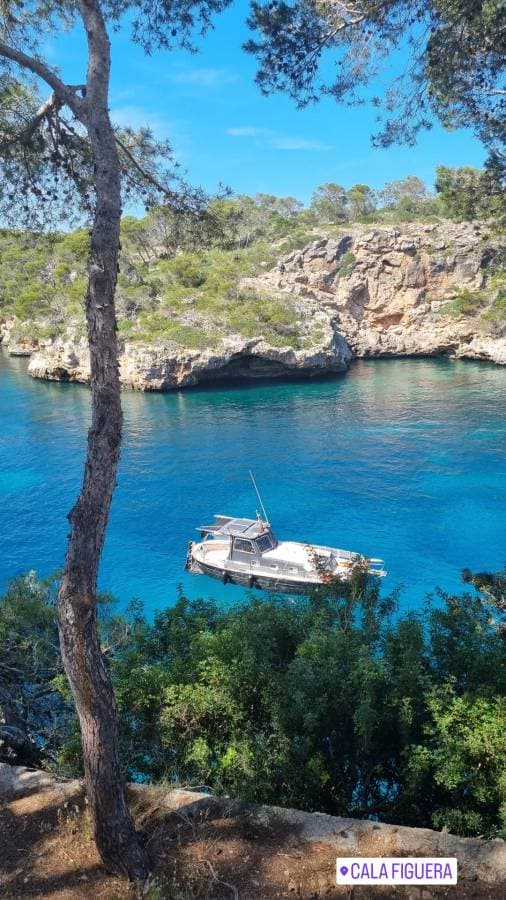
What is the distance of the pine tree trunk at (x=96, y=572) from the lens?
399cm

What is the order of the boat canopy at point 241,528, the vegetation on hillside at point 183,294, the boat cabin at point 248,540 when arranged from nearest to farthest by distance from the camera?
the boat cabin at point 248,540
the boat canopy at point 241,528
the vegetation on hillside at point 183,294

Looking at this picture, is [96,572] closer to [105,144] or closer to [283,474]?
[105,144]

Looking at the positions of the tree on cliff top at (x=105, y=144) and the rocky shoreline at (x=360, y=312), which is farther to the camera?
the rocky shoreline at (x=360, y=312)

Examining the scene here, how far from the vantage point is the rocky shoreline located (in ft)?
133

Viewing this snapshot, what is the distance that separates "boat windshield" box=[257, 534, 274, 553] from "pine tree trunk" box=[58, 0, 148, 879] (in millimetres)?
11961

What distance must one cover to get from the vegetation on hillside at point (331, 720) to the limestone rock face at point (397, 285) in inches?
1680

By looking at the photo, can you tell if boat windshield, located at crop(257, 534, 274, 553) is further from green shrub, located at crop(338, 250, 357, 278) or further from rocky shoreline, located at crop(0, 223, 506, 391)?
green shrub, located at crop(338, 250, 357, 278)

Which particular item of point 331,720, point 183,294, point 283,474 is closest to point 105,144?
point 331,720

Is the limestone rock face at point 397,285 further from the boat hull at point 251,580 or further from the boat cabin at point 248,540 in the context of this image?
the boat hull at point 251,580

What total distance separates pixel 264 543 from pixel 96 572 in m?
12.2

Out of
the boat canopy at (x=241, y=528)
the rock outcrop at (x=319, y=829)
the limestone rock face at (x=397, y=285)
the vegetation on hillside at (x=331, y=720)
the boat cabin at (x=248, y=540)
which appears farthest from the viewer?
the limestone rock face at (x=397, y=285)

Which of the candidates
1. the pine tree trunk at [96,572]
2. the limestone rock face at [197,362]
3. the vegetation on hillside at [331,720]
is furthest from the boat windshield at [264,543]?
the limestone rock face at [197,362]

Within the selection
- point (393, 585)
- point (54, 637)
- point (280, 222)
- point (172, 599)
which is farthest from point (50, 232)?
point (280, 222)

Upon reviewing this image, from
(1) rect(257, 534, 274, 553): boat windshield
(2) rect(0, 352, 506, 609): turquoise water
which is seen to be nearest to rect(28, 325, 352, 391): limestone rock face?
(2) rect(0, 352, 506, 609): turquoise water
